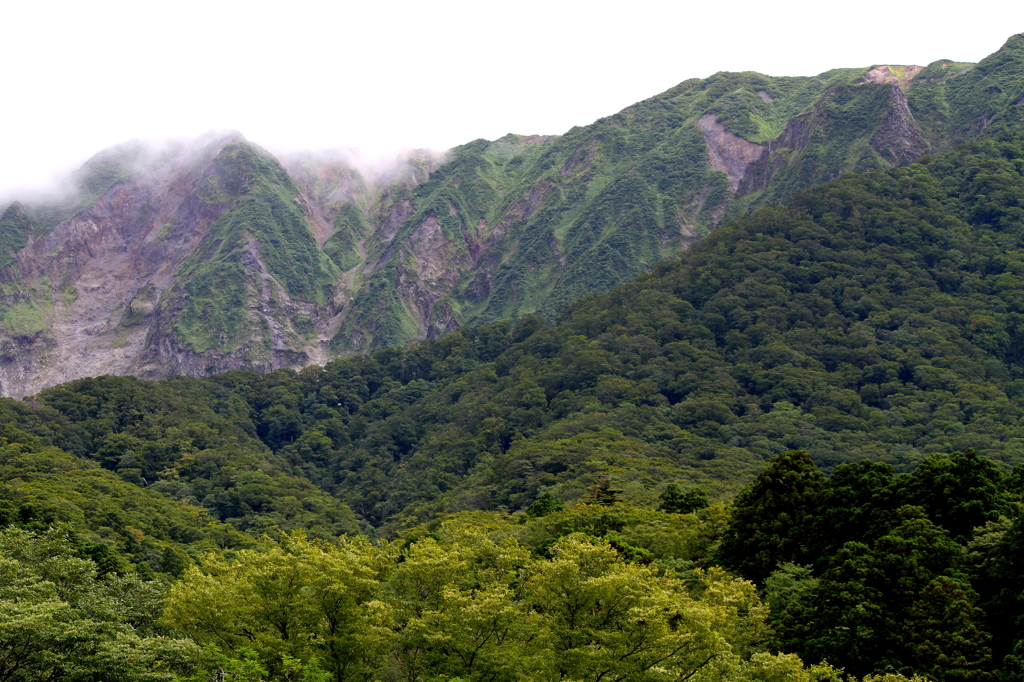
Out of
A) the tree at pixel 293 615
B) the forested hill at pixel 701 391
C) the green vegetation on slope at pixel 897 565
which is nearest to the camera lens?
the green vegetation on slope at pixel 897 565

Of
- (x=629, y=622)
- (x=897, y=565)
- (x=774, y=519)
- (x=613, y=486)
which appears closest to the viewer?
(x=629, y=622)

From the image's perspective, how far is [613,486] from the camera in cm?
9194

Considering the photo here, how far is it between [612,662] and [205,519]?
7992cm

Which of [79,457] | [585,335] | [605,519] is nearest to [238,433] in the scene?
[79,457]

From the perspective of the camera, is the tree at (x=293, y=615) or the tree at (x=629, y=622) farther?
the tree at (x=293, y=615)

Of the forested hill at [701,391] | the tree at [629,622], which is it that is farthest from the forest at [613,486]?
the forested hill at [701,391]

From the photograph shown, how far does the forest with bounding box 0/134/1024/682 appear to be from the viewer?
4128 centimetres

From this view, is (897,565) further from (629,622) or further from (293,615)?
(293,615)

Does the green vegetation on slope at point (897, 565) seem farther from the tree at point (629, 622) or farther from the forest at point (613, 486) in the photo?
the tree at point (629, 622)

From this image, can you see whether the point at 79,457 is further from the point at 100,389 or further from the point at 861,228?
the point at 861,228

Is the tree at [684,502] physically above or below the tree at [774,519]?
below

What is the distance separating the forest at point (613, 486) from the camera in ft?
135

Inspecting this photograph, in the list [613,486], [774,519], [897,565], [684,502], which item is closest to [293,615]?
[774,519]

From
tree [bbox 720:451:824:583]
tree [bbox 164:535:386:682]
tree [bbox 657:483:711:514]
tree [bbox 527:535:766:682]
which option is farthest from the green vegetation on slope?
tree [bbox 164:535:386:682]
